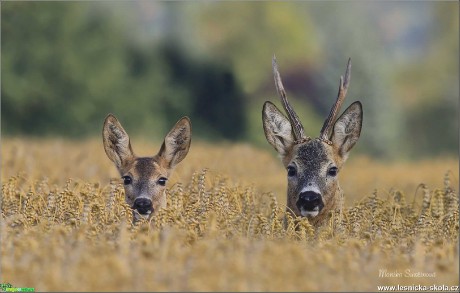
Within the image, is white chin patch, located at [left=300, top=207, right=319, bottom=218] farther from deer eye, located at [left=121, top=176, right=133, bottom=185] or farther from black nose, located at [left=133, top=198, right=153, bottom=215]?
deer eye, located at [left=121, top=176, right=133, bottom=185]

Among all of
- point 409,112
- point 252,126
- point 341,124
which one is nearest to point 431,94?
point 409,112

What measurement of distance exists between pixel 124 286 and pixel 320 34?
87094 mm

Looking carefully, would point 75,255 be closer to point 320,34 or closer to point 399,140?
point 399,140

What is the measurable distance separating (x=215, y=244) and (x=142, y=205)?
3.13 m

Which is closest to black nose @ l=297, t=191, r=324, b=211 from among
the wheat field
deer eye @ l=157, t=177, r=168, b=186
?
the wheat field

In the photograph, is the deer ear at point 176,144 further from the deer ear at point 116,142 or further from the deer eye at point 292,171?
the deer eye at point 292,171

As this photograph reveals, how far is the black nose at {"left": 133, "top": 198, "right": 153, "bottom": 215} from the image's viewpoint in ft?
36.7

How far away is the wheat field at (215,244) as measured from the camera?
285 inches

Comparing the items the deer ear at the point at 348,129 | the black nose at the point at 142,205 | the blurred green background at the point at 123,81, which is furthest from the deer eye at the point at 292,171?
the blurred green background at the point at 123,81

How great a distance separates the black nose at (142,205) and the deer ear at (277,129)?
62.0 inches

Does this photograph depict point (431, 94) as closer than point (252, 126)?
No

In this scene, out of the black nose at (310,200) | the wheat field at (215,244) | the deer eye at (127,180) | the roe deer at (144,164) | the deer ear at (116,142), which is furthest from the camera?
the deer ear at (116,142)

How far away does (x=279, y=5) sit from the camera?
97938mm

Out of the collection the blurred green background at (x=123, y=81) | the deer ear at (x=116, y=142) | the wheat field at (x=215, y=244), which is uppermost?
the blurred green background at (x=123, y=81)
